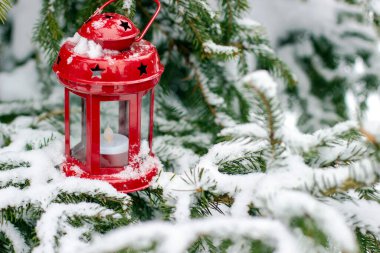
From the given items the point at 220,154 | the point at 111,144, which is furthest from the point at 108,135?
the point at 220,154

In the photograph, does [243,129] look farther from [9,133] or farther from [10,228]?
[9,133]

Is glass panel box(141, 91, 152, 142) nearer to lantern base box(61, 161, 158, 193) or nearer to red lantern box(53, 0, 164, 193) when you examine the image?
red lantern box(53, 0, 164, 193)

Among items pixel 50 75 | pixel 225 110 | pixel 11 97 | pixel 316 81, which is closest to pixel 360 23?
pixel 316 81

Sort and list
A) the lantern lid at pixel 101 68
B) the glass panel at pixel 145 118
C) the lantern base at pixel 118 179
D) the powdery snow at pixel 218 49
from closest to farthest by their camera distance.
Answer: the lantern lid at pixel 101 68 < the lantern base at pixel 118 179 < the powdery snow at pixel 218 49 < the glass panel at pixel 145 118

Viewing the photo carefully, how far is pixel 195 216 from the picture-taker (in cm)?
134

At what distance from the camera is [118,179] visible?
158 cm

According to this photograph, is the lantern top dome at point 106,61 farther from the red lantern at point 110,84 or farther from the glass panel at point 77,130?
the glass panel at point 77,130

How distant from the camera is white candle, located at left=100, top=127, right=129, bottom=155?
5.42ft

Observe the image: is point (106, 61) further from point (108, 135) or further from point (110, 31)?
point (108, 135)

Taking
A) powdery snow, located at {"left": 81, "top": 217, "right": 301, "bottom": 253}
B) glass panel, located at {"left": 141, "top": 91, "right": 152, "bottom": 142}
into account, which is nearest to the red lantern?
glass panel, located at {"left": 141, "top": 91, "right": 152, "bottom": 142}

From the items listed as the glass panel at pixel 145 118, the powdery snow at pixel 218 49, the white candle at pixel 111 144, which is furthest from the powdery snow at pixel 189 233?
the glass panel at pixel 145 118

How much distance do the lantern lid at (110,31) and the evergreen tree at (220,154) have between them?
0.21m

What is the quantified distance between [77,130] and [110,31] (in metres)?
0.86

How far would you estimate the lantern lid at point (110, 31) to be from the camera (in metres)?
1.46
